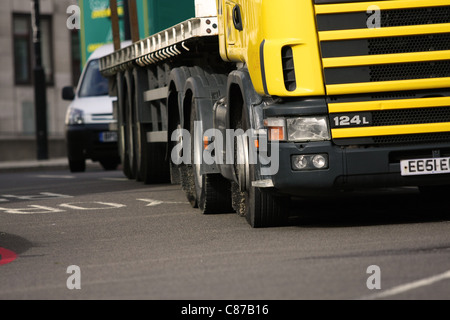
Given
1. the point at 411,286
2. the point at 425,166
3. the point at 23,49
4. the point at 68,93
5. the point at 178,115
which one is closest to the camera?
the point at 411,286

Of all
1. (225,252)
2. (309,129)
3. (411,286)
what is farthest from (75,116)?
(411,286)

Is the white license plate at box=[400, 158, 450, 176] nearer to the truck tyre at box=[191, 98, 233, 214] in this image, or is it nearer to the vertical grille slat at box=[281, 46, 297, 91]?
the vertical grille slat at box=[281, 46, 297, 91]

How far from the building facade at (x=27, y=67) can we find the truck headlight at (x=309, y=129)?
1321 inches

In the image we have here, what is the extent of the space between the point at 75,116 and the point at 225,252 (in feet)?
45.9

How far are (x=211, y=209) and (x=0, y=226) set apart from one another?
2234mm

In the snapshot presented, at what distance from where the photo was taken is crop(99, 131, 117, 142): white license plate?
23.0m

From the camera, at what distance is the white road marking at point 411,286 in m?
6.82

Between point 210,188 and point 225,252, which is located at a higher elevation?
point 210,188

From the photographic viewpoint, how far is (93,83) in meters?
23.0

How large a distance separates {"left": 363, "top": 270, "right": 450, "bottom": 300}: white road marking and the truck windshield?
52.4 ft

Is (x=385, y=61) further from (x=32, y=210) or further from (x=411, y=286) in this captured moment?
(x=32, y=210)

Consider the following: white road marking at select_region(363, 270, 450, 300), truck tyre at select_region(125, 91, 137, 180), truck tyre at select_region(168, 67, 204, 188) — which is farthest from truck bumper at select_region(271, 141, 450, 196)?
truck tyre at select_region(125, 91, 137, 180)

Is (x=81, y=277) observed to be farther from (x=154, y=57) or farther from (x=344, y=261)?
(x=154, y=57)
